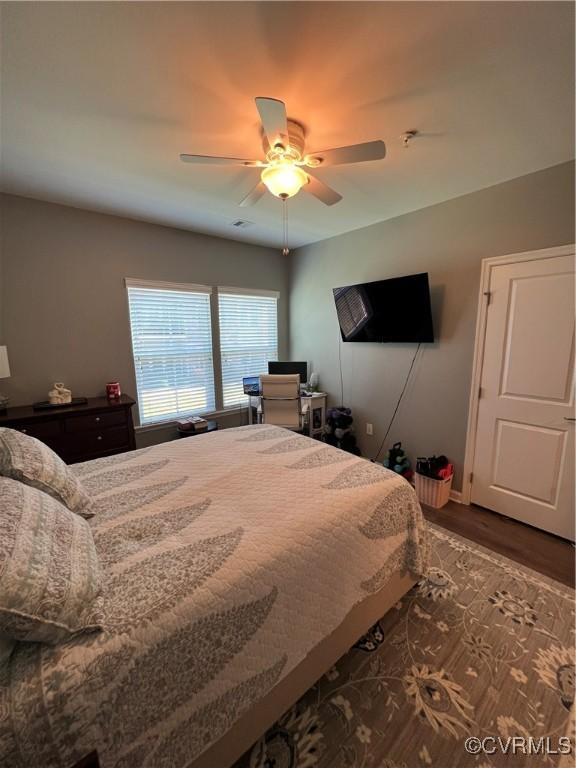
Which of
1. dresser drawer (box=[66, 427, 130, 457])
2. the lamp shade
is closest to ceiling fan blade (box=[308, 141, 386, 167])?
the lamp shade

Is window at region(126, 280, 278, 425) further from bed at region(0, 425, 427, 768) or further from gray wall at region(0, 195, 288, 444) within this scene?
bed at region(0, 425, 427, 768)

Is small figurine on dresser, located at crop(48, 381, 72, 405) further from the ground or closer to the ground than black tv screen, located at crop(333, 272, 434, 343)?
closer to the ground

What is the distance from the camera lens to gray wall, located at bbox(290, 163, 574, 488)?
87.7 inches

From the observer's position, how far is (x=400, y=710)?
4.20 ft

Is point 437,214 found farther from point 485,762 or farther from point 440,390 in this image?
point 485,762

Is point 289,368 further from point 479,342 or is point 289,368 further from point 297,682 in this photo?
point 297,682

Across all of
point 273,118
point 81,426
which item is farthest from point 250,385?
Answer: point 273,118

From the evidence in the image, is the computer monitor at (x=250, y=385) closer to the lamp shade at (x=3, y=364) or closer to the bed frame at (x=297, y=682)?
the lamp shade at (x=3, y=364)

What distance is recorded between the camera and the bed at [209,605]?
2.42 ft

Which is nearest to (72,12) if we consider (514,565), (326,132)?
(326,132)

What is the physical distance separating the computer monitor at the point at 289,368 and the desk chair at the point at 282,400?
0.63 meters

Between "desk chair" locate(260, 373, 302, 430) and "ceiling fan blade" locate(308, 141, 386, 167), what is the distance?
2.12 m

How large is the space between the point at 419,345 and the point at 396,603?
2.16m

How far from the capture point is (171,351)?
350cm
